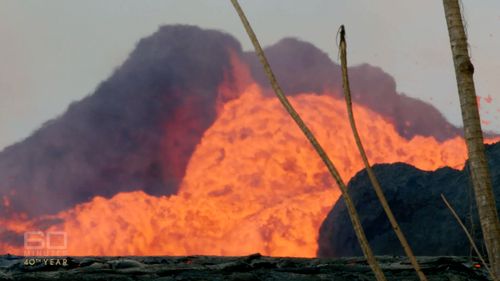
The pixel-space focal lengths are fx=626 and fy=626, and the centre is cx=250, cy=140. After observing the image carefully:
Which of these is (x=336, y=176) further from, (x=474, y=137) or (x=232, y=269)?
(x=232, y=269)

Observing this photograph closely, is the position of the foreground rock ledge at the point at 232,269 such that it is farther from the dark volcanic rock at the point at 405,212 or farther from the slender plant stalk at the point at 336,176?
the slender plant stalk at the point at 336,176

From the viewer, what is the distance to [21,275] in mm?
10992

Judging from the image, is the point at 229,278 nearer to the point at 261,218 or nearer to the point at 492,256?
the point at 492,256

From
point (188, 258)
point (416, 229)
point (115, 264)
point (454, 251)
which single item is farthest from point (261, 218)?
point (115, 264)

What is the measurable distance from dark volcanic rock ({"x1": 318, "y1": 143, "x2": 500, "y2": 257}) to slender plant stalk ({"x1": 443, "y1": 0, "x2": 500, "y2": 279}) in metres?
18.4

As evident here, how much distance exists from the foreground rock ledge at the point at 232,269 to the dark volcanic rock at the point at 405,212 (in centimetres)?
853

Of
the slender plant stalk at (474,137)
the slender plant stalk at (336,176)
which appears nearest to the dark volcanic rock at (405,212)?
the slender plant stalk at (474,137)

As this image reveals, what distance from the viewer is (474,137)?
2389 millimetres

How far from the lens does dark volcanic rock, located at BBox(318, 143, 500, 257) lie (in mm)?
20453

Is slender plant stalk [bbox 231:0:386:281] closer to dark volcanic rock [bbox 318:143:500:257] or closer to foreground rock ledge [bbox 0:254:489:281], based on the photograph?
foreground rock ledge [bbox 0:254:489:281]

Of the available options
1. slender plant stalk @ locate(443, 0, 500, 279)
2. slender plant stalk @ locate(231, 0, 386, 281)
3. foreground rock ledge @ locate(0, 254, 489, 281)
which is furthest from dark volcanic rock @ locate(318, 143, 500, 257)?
slender plant stalk @ locate(231, 0, 386, 281)

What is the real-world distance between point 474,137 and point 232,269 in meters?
9.44

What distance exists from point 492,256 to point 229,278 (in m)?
8.71

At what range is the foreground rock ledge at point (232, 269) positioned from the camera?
10852 mm
